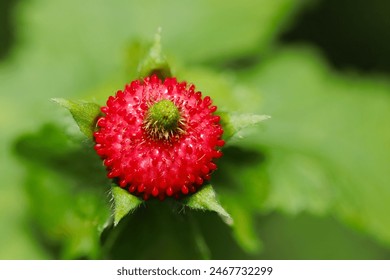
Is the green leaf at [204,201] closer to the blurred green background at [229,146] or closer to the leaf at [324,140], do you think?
the blurred green background at [229,146]

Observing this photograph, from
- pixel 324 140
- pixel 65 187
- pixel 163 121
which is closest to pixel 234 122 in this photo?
pixel 163 121

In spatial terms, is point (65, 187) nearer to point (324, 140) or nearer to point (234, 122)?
point (234, 122)

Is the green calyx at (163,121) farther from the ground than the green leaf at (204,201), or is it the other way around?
the green calyx at (163,121)

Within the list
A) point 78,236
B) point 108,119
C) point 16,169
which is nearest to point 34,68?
point 16,169

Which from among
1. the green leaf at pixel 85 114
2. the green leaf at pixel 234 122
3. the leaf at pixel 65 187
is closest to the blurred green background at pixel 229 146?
the leaf at pixel 65 187

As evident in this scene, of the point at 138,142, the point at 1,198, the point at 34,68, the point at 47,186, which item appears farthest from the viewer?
the point at 34,68

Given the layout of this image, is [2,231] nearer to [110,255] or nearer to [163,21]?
[110,255]
